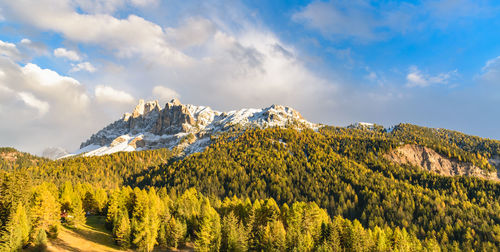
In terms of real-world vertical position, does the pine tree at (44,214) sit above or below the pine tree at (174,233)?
above

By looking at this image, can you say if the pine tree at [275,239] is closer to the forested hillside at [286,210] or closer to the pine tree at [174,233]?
the forested hillside at [286,210]

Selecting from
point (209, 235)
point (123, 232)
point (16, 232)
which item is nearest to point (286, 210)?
point (209, 235)

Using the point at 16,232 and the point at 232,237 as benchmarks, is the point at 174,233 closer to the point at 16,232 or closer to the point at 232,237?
the point at 232,237

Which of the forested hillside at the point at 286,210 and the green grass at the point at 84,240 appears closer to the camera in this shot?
the green grass at the point at 84,240

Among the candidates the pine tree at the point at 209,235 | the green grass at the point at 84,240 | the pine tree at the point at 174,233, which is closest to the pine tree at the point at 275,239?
the pine tree at the point at 209,235

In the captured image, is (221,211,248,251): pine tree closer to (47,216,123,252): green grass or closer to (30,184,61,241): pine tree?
(47,216,123,252): green grass

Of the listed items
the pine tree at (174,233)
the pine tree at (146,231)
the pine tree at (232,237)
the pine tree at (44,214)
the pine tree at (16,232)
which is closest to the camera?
the pine tree at (16,232)

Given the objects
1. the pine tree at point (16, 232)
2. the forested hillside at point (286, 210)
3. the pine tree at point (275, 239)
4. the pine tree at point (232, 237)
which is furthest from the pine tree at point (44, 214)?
the pine tree at point (275, 239)

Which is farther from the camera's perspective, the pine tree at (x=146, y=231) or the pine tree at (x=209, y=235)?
the pine tree at (x=146, y=231)

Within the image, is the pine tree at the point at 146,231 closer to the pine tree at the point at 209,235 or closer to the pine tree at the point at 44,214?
the pine tree at the point at 209,235

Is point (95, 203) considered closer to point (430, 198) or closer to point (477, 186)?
point (430, 198)

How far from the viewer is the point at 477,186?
6816 inches

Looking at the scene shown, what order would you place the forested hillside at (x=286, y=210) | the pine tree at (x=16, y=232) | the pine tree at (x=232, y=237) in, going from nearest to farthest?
the pine tree at (x=16, y=232), the forested hillside at (x=286, y=210), the pine tree at (x=232, y=237)

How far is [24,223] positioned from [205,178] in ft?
487
